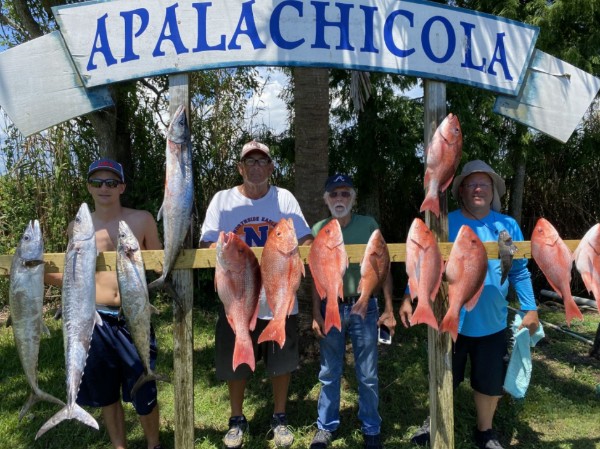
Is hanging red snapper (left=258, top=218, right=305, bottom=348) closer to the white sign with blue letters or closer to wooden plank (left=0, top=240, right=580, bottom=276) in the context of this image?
wooden plank (left=0, top=240, right=580, bottom=276)

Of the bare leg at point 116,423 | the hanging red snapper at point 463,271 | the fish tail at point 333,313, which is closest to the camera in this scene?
the fish tail at point 333,313

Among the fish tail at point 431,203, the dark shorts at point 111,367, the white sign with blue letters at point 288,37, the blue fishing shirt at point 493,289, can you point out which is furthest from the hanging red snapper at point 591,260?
the dark shorts at point 111,367

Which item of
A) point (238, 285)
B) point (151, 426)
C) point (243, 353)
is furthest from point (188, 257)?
point (151, 426)

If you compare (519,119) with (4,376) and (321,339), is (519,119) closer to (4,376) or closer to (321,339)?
(321,339)

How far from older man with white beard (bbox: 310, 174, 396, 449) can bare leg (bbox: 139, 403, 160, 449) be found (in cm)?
113

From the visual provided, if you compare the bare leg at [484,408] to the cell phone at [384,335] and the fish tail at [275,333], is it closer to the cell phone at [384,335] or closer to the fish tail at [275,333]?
the cell phone at [384,335]

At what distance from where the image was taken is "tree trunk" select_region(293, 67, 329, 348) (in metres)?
4.71

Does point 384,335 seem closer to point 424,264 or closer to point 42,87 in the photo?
point 424,264

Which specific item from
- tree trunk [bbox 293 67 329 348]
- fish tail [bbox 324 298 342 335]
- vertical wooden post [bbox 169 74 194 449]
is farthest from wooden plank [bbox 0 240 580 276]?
tree trunk [bbox 293 67 329 348]

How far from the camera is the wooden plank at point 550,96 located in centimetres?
302

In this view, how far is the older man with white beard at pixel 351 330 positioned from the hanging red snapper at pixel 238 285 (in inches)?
35.6

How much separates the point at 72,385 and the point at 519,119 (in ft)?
10.1

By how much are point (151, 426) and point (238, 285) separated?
4.85 ft

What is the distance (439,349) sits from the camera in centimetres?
306
